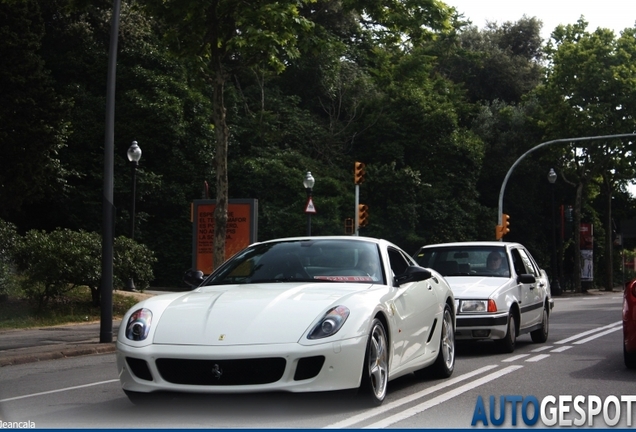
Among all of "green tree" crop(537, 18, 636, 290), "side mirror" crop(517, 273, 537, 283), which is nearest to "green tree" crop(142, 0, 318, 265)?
"side mirror" crop(517, 273, 537, 283)

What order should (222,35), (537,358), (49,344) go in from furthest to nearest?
1. (222,35)
2. (49,344)
3. (537,358)

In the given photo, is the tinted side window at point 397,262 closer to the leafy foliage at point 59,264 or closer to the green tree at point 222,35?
the green tree at point 222,35

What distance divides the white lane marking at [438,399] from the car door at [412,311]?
0.46 meters

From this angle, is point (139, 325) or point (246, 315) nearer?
point (246, 315)

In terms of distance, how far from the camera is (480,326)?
12.8 m

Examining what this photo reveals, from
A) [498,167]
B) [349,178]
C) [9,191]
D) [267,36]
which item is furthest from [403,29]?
[498,167]

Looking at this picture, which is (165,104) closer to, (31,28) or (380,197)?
(31,28)

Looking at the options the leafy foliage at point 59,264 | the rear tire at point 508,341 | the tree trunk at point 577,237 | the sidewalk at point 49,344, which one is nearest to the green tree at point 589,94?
the tree trunk at point 577,237

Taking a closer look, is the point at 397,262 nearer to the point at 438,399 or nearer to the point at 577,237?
the point at 438,399

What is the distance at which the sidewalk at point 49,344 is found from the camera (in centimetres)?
1388

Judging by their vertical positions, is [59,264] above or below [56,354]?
above

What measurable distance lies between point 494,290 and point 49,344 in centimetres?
723

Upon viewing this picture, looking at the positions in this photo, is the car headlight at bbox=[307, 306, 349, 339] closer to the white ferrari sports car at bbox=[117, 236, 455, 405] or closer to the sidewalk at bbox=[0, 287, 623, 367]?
the white ferrari sports car at bbox=[117, 236, 455, 405]

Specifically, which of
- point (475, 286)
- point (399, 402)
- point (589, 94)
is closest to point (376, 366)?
point (399, 402)
